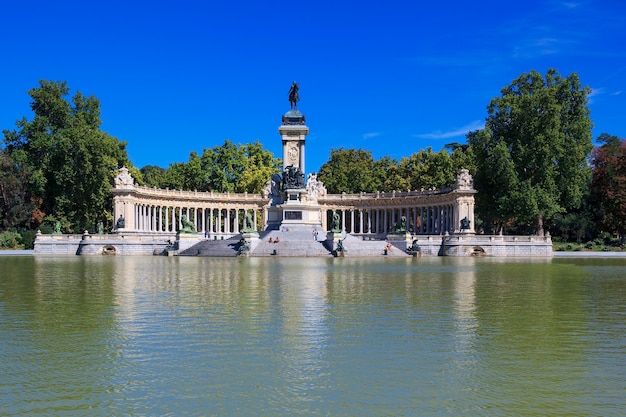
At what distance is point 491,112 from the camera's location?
6675 centimetres

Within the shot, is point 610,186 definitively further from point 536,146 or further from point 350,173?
point 350,173

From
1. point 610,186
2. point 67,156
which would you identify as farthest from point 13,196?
point 610,186

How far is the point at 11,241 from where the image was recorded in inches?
2689

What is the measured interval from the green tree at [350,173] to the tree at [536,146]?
26.0 meters

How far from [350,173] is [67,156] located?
40553 millimetres

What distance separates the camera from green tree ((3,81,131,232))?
7306cm

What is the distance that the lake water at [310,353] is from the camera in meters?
8.72

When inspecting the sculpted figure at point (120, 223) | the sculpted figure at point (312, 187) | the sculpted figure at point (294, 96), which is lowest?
the sculpted figure at point (120, 223)

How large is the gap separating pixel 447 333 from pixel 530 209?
50619 millimetres

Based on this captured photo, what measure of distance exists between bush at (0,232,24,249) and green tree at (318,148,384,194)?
44.5 metres

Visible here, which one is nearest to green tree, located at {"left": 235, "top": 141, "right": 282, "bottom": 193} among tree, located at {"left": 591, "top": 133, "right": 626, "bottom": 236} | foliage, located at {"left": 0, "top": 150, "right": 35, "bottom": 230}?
foliage, located at {"left": 0, "top": 150, "right": 35, "bottom": 230}

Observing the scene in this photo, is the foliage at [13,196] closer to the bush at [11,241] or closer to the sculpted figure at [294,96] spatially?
the bush at [11,241]

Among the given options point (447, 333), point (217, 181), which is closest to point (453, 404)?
point (447, 333)

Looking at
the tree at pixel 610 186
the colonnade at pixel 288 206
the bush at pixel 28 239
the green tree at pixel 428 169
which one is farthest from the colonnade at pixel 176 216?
the tree at pixel 610 186
